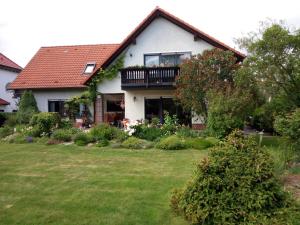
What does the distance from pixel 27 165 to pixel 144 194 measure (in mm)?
4929

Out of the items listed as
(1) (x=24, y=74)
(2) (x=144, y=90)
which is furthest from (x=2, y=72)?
(2) (x=144, y=90)

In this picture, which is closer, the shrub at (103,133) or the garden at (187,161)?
the garden at (187,161)

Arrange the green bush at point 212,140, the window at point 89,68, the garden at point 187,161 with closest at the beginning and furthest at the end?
1. the garden at point 187,161
2. the green bush at point 212,140
3. the window at point 89,68

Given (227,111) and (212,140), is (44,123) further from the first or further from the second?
(227,111)

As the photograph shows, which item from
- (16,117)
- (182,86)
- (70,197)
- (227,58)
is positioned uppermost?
(227,58)

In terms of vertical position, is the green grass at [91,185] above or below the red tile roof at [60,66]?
below

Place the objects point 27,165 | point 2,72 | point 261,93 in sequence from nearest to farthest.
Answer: point 27,165 < point 261,93 < point 2,72

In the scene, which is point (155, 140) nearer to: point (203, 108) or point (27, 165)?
point (203, 108)

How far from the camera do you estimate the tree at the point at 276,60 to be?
14.1 m

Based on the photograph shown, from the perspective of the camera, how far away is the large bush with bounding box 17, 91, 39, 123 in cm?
2294

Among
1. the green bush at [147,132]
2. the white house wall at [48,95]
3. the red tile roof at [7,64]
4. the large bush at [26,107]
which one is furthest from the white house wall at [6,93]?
the green bush at [147,132]

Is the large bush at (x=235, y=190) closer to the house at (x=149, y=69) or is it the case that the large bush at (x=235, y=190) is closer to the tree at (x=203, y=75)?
the tree at (x=203, y=75)

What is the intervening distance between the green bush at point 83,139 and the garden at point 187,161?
53 millimetres

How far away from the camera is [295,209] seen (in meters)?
5.06
